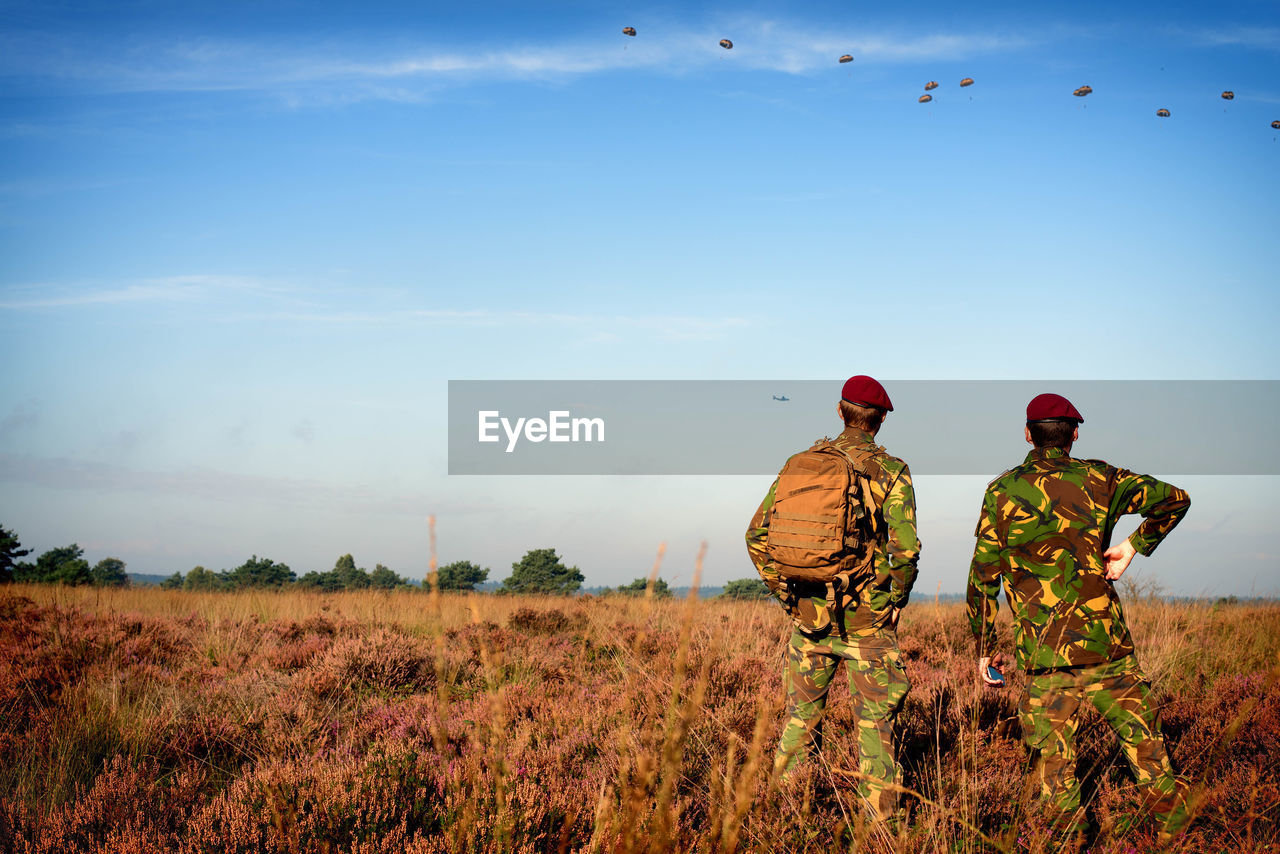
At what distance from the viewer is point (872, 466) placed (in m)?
4.10

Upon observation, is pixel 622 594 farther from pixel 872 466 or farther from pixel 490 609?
pixel 872 466

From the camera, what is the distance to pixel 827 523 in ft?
12.7

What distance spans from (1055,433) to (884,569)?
123cm

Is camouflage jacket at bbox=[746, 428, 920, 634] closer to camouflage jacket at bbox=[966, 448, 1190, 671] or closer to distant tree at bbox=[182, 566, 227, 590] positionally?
camouflage jacket at bbox=[966, 448, 1190, 671]

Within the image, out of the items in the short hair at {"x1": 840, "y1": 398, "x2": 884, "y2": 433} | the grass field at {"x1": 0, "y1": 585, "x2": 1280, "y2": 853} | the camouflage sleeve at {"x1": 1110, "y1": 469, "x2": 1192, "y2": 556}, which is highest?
the short hair at {"x1": 840, "y1": 398, "x2": 884, "y2": 433}

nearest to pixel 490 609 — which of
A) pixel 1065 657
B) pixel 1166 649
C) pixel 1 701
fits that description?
pixel 1 701

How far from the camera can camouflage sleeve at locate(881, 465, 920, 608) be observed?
3.89m

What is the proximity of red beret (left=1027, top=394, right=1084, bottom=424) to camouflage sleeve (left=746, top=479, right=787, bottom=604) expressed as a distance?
1476 millimetres

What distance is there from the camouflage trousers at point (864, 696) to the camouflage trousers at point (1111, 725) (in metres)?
0.72

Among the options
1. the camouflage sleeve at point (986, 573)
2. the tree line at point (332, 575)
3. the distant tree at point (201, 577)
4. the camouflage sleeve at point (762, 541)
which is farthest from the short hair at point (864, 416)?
the distant tree at point (201, 577)

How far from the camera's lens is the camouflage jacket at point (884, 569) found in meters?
3.91

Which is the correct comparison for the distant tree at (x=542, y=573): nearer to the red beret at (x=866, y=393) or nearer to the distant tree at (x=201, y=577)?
the distant tree at (x=201, y=577)

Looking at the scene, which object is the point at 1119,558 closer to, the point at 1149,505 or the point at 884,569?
the point at 1149,505

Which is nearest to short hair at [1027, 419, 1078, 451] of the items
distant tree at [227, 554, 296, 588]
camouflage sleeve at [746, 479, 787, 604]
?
camouflage sleeve at [746, 479, 787, 604]
